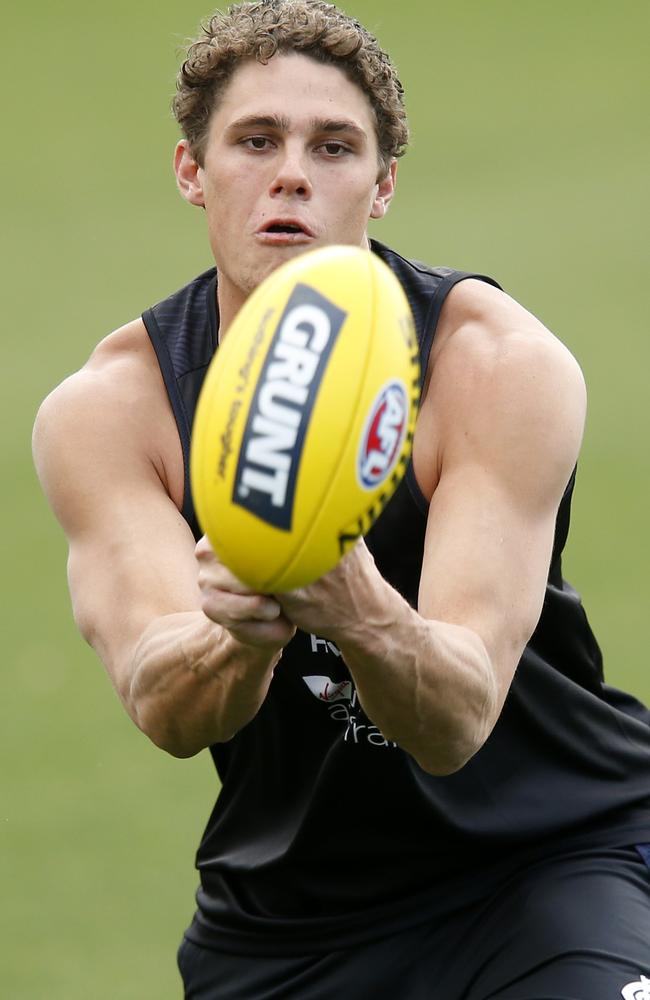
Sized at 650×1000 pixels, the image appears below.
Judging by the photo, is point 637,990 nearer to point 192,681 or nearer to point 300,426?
point 192,681

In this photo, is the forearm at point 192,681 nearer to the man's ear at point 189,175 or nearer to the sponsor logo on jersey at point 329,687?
the sponsor logo on jersey at point 329,687

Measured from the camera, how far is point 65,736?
20.9 ft

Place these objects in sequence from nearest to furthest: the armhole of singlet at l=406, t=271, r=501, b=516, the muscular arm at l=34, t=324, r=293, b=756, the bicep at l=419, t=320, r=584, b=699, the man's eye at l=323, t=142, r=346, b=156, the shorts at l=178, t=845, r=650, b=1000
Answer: the muscular arm at l=34, t=324, r=293, b=756
the bicep at l=419, t=320, r=584, b=699
the shorts at l=178, t=845, r=650, b=1000
the armhole of singlet at l=406, t=271, r=501, b=516
the man's eye at l=323, t=142, r=346, b=156

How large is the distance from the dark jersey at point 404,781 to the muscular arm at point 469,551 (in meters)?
0.13

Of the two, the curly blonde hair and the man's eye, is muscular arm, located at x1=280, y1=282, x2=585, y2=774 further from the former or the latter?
the curly blonde hair

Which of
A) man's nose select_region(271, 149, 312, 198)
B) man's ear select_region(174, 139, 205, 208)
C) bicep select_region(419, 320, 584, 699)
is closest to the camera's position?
bicep select_region(419, 320, 584, 699)

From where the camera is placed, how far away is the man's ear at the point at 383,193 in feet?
14.0

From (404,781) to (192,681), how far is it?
2.60 ft

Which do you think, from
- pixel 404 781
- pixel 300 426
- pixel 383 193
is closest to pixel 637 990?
pixel 404 781

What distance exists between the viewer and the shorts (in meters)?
3.60

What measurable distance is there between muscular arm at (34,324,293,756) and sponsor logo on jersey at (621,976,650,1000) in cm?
90

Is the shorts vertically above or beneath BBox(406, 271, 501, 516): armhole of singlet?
beneath

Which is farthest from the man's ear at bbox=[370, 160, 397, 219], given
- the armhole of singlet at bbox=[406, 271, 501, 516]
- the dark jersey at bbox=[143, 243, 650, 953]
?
the armhole of singlet at bbox=[406, 271, 501, 516]

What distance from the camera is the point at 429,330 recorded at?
3.95m
